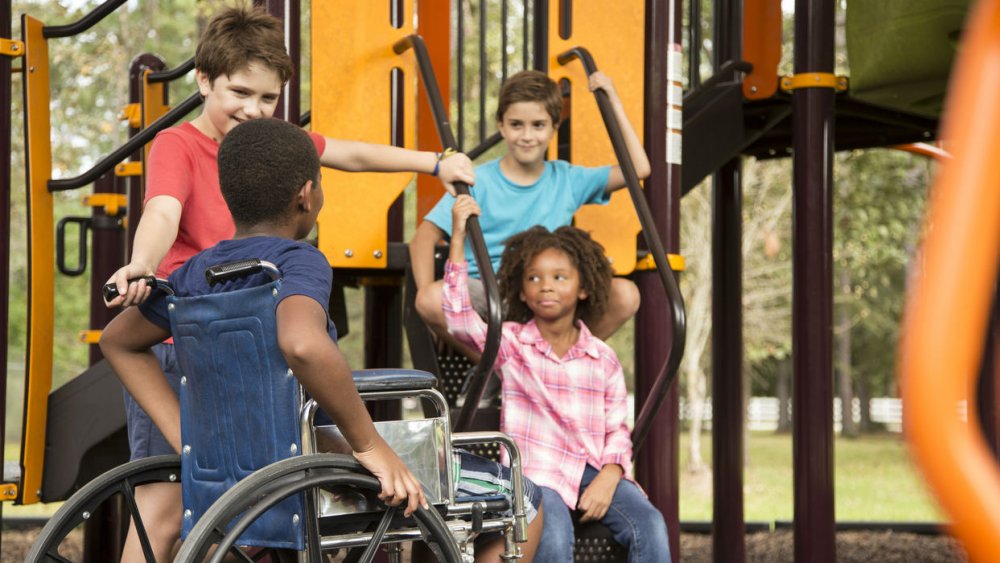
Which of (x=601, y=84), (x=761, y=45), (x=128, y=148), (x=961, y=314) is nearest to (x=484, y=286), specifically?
(x=601, y=84)

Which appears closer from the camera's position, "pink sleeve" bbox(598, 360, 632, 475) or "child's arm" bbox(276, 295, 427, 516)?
"child's arm" bbox(276, 295, 427, 516)

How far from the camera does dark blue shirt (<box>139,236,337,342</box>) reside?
224 centimetres

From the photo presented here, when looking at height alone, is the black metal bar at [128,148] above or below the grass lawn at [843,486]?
above

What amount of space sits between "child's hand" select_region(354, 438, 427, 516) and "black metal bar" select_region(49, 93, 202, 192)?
1917mm

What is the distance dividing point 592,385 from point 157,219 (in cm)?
130

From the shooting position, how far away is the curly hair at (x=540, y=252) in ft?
11.6

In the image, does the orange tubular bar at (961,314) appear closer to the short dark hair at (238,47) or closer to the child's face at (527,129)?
the short dark hair at (238,47)

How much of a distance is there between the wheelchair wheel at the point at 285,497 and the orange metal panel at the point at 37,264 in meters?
1.87

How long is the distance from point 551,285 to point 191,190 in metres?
1.06

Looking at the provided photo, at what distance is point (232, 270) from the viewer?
7.39 ft

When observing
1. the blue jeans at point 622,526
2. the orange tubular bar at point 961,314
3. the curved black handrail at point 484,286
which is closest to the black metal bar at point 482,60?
the curved black handrail at point 484,286

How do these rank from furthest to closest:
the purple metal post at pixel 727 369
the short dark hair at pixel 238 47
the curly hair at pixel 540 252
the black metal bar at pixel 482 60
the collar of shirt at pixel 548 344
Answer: the purple metal post at pixel 727 369 < the black metal bar at pixel 482 60 < the curly hair at pixel 540 252 < the collar of shirt at pixel 548 344 < the short dark hair at pixel 238 47

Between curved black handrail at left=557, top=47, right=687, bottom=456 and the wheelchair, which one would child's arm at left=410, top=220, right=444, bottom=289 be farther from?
the wheelchair

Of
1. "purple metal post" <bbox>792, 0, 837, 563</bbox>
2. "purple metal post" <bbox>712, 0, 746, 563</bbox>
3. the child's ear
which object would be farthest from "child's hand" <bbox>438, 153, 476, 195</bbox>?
"purple metal post" <bbox>712, 0, 746, 563</bbox>
